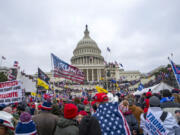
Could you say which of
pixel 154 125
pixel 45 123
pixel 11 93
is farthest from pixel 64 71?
pixel 154 125

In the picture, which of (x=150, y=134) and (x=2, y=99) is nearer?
(x=150, y=134)

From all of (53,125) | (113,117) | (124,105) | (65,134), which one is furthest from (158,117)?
(53,125)

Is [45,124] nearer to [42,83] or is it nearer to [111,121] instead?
[111,121]

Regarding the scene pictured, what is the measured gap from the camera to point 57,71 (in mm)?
14211

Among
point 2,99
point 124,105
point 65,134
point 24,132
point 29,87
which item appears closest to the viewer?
point 24,132

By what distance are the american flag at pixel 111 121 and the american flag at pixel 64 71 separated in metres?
10.6

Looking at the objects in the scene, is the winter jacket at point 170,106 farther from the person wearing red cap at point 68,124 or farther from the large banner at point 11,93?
the large banner at point 11,93

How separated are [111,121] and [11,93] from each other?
13.5ft

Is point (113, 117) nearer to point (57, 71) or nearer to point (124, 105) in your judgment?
point (124, 105)

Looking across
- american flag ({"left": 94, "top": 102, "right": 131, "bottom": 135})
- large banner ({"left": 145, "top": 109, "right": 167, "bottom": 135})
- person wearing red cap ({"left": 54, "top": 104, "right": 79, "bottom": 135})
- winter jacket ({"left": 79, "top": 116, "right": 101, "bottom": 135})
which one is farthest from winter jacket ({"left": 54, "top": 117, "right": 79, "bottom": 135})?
large banner ({"left": 145, "top": 109, "right": 167, "bottom": 135})

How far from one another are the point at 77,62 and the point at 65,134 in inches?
3989

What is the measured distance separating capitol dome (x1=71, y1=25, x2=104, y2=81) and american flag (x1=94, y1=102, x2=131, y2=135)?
87803 mm

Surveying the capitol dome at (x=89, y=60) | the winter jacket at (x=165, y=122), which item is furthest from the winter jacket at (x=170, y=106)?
the capitol dome at (x=89, y=60)

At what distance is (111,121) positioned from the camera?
3795 millimetres
